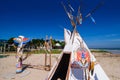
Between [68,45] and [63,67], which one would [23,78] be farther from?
[68,45]

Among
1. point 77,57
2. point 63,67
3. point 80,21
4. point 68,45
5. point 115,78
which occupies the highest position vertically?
point 80,21

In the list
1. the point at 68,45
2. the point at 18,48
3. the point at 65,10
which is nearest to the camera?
the point at 68,45

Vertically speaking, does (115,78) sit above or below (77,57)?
below

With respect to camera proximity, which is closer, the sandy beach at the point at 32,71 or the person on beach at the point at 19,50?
the sandy beach at the point at 32,71

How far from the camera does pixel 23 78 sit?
8188 mm

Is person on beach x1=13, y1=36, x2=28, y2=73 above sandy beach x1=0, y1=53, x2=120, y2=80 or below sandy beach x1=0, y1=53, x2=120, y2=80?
above

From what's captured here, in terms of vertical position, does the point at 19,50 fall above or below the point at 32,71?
above

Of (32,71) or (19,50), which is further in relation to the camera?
(32,71)

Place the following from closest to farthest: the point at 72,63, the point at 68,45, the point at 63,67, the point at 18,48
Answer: the point at 72,63
the point at 68,45
the point at 63,67
the point at 18,48

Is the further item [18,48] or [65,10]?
[18,48]

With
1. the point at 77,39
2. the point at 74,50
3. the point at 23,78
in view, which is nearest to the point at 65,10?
the point at 77,39

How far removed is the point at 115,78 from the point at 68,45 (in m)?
4.02

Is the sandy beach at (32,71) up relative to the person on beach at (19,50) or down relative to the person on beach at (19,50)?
down

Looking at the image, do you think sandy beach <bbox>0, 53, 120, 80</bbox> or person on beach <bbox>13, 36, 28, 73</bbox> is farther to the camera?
person on beach <bbox>13, 36, 28, 73</bbox>
